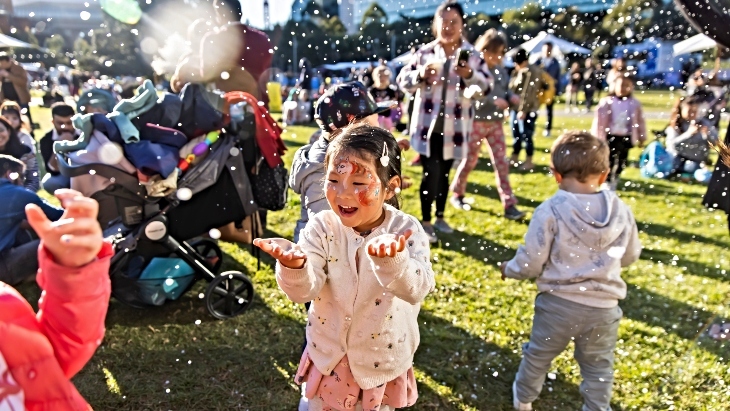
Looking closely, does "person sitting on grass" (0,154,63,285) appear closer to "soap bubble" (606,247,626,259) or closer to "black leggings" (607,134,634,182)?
"soap bubble" (606,247,626,259)

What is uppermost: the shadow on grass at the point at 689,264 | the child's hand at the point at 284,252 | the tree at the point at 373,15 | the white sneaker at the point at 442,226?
the tree at the point at 373,15

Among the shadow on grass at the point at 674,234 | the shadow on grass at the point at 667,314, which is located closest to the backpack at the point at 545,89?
the shadow on grass at the point at 674,234

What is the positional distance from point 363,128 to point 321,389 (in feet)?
2.37

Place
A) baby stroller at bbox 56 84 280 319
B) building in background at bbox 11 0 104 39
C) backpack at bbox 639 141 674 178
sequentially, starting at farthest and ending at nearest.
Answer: backpack at bbox 639 141 674 178 → building in background at bbox 11 0 104 39 → baby stroller at bbox 56 84 280 319

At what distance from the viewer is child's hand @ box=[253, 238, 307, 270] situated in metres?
1.09

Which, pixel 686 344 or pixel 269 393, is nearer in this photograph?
pixel 269 393

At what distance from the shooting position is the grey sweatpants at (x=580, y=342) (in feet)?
6.17

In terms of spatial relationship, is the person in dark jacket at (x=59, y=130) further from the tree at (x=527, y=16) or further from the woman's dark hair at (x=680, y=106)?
the woman's dark hair at (x=680, y=106)

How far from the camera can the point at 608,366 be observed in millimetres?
1944

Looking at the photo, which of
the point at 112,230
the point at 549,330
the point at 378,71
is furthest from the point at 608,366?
the point at 378,71

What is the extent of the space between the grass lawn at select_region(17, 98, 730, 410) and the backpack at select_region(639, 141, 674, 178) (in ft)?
8.57

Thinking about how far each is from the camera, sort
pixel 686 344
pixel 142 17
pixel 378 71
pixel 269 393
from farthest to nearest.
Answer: pixel 378 71 < pixel 142 17 < pixel 686 344 < pixel 269 393

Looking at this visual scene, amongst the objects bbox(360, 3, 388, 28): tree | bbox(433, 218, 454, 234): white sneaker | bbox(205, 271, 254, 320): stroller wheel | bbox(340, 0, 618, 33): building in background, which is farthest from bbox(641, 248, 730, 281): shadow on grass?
bbox(205, 271, 254, 320): stroller wheel

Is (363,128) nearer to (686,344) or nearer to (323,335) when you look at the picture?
(323,335)
